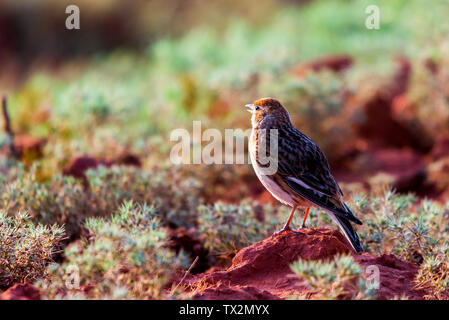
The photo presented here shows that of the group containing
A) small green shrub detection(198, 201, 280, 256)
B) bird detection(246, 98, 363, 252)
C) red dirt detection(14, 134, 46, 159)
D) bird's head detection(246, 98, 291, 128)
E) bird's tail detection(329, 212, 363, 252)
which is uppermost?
bird's head detection(246, 98, 291, 128)

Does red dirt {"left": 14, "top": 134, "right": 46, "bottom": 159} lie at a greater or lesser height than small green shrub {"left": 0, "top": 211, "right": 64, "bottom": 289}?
greater

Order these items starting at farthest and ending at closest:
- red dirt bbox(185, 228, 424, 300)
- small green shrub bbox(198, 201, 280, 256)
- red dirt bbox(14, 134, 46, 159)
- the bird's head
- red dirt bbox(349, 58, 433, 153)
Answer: red dirt bbox(349, 58, 433, 153) < red dirt bbox(14, 134, 46, 159) < small green shrub bbox(198, 201, 280, 256) < the bird's head < red dirt bbox(185, 228, 424, 300)

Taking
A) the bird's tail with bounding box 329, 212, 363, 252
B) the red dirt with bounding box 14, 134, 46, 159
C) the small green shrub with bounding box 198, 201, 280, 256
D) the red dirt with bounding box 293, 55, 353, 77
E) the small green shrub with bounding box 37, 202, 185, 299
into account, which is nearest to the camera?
the small green shrub with bounding box 37, 202, 185, 299

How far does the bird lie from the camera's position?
17.4 feet

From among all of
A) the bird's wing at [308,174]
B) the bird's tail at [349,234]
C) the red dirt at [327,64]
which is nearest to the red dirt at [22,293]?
the bird's wing at [308,174]

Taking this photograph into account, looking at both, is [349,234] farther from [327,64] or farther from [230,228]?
[327,64]

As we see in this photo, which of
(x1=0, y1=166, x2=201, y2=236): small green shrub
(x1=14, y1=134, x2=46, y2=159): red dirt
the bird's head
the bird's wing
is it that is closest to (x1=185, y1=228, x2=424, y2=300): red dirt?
the bird's wing

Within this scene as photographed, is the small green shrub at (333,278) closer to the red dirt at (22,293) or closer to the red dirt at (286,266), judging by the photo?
the red dirt at (286,266)

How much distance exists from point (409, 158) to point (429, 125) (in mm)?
688

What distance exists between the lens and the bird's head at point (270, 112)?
19.9 ft

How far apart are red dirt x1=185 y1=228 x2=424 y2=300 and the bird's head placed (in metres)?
1.22

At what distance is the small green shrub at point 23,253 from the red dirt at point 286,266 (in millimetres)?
1146

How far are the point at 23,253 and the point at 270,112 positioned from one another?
2.58 meters

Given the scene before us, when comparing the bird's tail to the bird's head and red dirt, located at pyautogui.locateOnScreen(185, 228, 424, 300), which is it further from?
the bird's head
